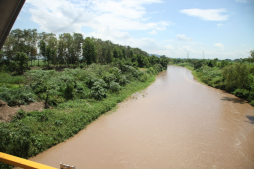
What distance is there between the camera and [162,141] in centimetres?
807

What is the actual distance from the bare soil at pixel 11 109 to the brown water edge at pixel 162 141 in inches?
103

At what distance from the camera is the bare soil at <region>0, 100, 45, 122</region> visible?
291 inches

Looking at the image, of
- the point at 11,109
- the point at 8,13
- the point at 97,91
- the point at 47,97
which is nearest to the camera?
the point at 8,13

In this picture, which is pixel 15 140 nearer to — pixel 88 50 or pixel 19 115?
pixel 19 115

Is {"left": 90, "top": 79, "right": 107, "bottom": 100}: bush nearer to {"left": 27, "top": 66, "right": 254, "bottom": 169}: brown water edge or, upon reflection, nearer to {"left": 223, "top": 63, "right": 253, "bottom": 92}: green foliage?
{"left": 27, "top": 66, "right": 254, "bottom": 169}: brown water edge

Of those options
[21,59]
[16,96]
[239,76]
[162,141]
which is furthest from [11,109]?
[239,76]

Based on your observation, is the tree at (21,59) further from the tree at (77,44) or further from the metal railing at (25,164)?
the metal railing at (25,164)

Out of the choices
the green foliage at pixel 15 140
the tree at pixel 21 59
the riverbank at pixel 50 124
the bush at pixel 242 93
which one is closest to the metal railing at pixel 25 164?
the riverbank at pixel 50 124

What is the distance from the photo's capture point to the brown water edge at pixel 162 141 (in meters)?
6.58

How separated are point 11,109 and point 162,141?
782 centimetres

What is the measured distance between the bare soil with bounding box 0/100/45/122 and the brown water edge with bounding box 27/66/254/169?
103 inches

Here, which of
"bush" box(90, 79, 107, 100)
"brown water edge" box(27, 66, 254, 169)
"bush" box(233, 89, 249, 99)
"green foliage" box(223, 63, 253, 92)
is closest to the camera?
"brown water edge" box(27, 66, 254, 169)

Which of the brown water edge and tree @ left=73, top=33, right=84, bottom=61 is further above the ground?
tree @ left=73, top=33, right=84, bottom=61

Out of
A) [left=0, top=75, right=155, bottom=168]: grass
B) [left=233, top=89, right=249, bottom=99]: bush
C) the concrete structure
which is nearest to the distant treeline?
[left=0, top=75, right=155, bottom=168]: grass
